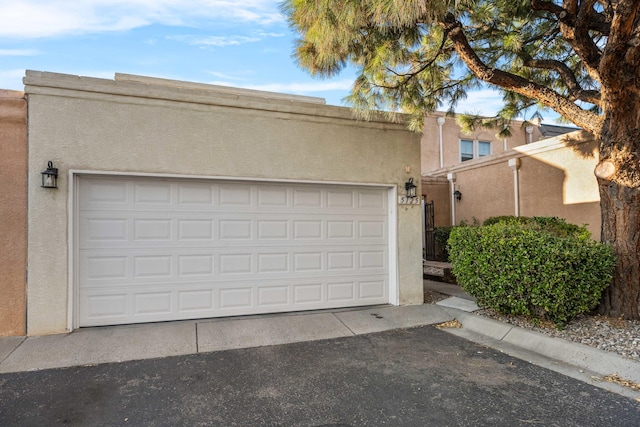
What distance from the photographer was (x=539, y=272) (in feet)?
15.3

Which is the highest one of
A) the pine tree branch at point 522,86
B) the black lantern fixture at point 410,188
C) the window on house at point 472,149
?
the window on house at point 472,149

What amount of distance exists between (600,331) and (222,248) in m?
5.31

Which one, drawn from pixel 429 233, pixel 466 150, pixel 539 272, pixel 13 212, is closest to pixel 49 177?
pixel 13 212

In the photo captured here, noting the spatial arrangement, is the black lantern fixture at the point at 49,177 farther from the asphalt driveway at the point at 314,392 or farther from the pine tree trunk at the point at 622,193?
the pine tree trunk at the point at 622,193

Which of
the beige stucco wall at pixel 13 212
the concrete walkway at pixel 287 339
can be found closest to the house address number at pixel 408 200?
the concrete walkway at pixel 287 339

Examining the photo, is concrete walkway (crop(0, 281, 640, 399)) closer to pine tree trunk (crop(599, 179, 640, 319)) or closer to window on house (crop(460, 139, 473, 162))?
pine tree trunk (crop(599, 179, 640, 319))

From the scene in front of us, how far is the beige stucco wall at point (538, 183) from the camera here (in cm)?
798

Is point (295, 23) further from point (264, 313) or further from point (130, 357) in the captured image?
point (130, 357)

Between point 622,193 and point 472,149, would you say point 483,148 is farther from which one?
point 622,193

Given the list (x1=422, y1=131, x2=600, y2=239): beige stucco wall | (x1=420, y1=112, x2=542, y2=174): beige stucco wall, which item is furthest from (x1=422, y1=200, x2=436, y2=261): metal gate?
(x1=420, y1=112, x2=542, y2=174): beige stucco wall

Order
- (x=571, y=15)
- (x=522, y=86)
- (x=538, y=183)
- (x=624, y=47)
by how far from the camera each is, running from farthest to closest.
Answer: (x=538, y=183)
(x=522, y=86)
(x=571, y=15)
(x=624, y=47)

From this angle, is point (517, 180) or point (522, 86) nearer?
point (522, 86)

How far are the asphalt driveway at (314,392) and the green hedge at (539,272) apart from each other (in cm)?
96

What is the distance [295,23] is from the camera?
551 centimetres
